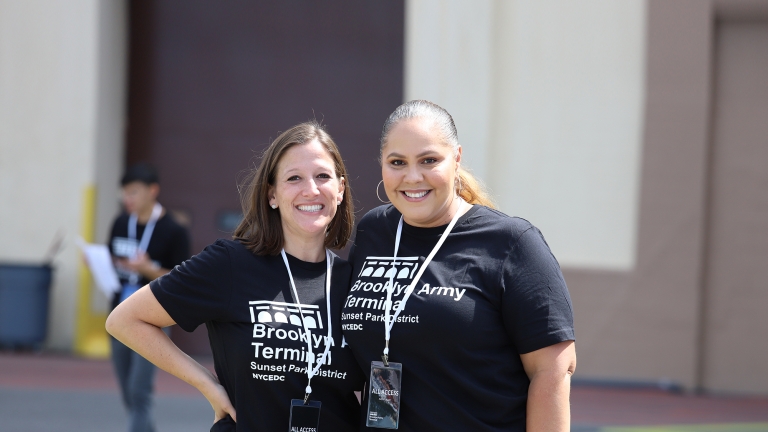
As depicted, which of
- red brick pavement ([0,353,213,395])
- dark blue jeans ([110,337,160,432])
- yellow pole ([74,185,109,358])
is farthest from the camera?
yellow pole ([74,185,109,358])

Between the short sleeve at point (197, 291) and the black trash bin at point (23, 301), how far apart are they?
8155mm

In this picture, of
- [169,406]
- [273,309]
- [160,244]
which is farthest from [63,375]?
[273,309]

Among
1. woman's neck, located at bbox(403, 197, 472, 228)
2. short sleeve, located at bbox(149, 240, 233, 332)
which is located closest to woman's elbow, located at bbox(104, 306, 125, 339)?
short sleeve, located at bbox(149, 240, 233, 332)

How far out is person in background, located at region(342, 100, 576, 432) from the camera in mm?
2686

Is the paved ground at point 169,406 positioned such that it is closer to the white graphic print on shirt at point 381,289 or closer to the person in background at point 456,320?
the white graphic print on shirt at point 381,289

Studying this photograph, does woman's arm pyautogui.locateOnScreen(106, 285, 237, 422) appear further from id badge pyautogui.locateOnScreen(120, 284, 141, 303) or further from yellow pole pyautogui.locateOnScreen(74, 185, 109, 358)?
yellow pole pyautogui.locateOnScreen(74, 185, 109, 358)

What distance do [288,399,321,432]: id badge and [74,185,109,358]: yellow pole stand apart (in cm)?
845

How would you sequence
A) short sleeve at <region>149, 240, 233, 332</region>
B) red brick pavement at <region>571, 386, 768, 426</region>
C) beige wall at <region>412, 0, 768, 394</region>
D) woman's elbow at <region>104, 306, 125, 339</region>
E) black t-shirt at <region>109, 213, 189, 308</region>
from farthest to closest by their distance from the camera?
beige wall at <region>412, 0, 768, 394</region>
red brick pavement at <region>571, 386, 768, 426</region>
black t-shirt at <region>109, 213, 189, 308</region>
woman's elbow at <region>104, 306, 125, 339</region>
short sleeve at <region>149, 240, 233, 332</region>

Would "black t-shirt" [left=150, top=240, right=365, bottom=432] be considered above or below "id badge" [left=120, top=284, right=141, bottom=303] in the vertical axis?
above

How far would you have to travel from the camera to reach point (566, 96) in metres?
9.88

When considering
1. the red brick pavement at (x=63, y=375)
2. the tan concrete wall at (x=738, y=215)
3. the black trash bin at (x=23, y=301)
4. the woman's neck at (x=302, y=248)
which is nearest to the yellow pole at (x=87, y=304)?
the red brick pavement at (x=63, y=375)

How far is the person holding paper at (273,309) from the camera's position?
2.90 metres

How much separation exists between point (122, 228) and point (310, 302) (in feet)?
12.5

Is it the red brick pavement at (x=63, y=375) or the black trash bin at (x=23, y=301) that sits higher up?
the black trash bin at (x=23, y=301)
